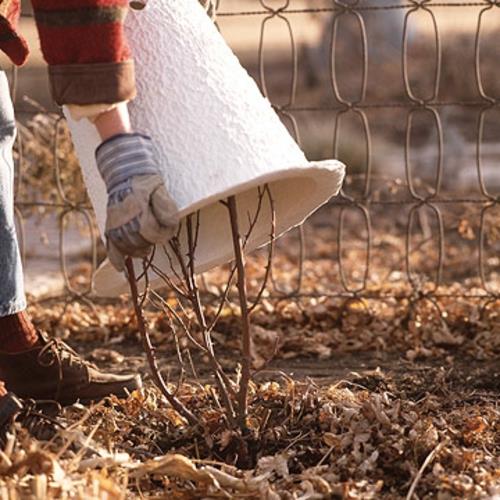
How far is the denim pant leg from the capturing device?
10.4ft

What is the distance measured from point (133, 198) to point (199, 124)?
28 cm

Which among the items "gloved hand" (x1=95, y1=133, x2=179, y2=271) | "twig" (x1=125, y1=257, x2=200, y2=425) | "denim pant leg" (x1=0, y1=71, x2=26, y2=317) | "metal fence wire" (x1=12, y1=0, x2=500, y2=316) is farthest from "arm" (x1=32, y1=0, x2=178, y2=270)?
"metal fence wire" (x1=12, y1=0, x2=500, y2=316)

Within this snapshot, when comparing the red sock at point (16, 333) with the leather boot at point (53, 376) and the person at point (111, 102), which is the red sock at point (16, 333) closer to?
the leather boot at point (53, 376)

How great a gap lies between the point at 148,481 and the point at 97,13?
98 cm

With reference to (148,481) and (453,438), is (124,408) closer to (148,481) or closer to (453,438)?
(148,481)

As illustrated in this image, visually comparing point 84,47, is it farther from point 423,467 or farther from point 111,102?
point 423,467

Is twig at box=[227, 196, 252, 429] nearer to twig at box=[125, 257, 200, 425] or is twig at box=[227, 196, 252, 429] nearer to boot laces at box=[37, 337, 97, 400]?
twig at box=[125, 257, 200, 425]

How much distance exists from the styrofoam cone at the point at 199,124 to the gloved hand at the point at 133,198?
0.23 ft

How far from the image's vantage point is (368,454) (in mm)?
2947

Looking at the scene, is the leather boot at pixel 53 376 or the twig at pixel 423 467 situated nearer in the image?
the twig at pixel 423 467

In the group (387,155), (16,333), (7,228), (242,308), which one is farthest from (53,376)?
(387,155)

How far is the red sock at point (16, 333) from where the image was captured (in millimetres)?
3287

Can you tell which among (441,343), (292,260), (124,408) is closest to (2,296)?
(124,408)

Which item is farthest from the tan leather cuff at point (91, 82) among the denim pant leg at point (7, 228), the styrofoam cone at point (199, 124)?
the denim pant leg at point (7, 228)
